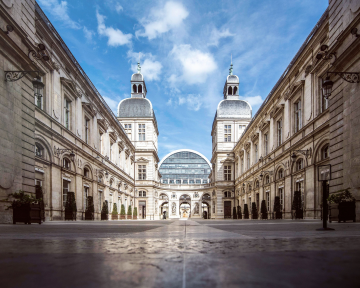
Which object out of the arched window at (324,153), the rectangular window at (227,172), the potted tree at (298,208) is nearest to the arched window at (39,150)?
the potted tree at (298,208)

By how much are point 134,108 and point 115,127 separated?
1577cm

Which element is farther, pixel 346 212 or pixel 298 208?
pixel 298 208

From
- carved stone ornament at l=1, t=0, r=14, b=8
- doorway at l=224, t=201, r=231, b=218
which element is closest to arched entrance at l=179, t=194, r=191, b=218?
doorway at l=224, t=201, r=231, b=218

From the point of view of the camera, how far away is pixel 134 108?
50.1m

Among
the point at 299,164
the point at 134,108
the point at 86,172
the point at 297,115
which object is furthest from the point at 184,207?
the point at 297,115

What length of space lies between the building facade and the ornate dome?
23.1 feet

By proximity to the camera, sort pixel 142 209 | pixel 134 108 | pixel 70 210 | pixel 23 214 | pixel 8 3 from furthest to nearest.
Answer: pixel 134 108 < pixel 142 209 < pixel 70 210 < pixel 8 3 < pixel 23 214

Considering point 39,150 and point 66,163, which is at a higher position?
point 39,150

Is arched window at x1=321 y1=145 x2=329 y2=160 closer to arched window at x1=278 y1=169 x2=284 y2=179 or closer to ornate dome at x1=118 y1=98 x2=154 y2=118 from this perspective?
arched window at x1=278 y1=169 x2=284 y2=179

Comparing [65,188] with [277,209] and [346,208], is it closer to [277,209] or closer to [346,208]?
[277,209]

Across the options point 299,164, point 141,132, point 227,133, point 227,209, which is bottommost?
point 227,209

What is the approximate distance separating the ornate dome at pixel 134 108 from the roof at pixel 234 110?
11776 mm

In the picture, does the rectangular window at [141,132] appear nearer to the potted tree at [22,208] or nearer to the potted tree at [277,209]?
the potted tree at [277,209]

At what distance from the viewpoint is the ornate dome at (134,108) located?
49.7m
